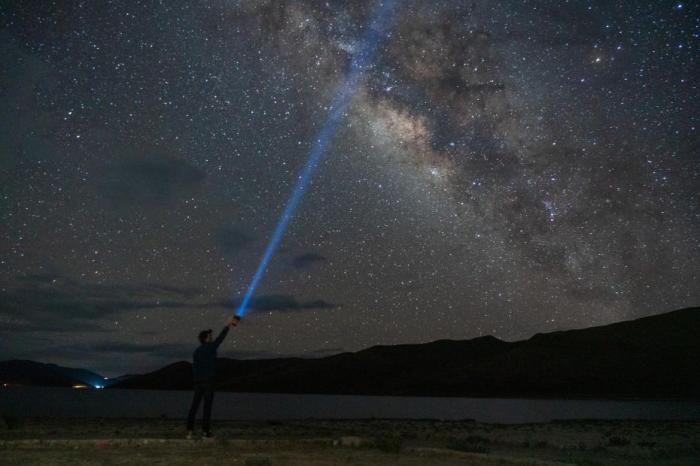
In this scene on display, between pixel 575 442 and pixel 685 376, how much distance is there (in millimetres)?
197526

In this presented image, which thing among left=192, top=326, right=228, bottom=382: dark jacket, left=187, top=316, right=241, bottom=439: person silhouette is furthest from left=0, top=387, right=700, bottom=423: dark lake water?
left=192, top=326, right=228, bottom=382: dark jacket

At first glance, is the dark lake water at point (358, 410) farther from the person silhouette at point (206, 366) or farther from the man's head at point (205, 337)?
the man's head at point (205, 337)

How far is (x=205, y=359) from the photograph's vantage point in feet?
41.0

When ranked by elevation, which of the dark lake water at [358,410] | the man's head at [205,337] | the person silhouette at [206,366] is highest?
the man's head at [205,337]

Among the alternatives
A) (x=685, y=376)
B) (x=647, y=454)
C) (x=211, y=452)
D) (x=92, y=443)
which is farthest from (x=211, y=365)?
(x=685, y=376)

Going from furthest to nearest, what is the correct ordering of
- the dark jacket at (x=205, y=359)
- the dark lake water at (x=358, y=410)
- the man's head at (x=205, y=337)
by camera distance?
1. the dark lake water at (x=358, y=410)
2. the man's head at (x=205, y=337)
3. the dark jacket at (x=205, y=359)

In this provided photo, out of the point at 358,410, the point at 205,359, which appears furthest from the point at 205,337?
the point at 358,410

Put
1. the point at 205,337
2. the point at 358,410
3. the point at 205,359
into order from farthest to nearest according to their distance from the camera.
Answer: the point at 358,410
the point at 205,337
the point at 205,359

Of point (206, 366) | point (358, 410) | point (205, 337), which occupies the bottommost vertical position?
point (358, 410)

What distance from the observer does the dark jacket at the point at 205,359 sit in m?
12.5

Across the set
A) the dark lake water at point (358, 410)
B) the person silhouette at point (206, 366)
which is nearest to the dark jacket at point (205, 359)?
the person silhouette at point (206, 366)

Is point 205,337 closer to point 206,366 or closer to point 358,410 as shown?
point 206,366

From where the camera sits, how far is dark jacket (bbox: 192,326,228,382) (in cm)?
1248

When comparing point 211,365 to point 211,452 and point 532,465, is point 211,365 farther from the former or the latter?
point 532,465
